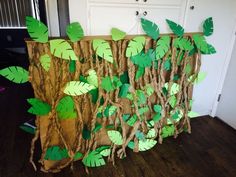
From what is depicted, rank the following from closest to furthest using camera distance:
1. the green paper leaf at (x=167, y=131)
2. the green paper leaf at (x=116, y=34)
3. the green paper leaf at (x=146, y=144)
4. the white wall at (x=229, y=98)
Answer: the green paper leaf at (x=116, y=34), the green paper leaf at (x=146, y=144), the green paper leaf at (x=167, y=131), the white wall at (x=229, y=98)

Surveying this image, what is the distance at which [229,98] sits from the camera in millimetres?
2223

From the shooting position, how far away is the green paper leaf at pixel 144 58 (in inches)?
60.8

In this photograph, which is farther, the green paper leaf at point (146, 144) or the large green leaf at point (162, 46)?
the green paper leaf at point (146, 144)

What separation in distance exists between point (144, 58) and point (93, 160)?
0.95 meters

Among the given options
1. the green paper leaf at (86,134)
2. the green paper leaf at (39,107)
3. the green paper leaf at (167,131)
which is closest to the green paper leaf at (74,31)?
the green paper leaf at (39,107)

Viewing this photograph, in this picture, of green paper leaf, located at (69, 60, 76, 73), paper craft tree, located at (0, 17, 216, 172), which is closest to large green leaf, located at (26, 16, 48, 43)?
paper craft tree, located at (0, 17, 216, 172)

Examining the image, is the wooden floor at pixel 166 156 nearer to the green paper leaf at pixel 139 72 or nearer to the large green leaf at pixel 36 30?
the green paper leaf at pixel 139 72

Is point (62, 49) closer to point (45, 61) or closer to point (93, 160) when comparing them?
point (45, 61)

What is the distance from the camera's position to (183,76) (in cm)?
184

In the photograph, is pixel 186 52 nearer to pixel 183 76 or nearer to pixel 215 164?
pixel 183 76

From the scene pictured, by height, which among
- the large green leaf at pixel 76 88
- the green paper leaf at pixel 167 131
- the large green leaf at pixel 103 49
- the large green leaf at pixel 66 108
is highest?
the large green leaf at pixel 103 49

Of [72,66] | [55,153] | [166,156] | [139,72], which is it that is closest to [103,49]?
[72,66]

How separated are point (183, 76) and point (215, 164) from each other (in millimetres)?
838

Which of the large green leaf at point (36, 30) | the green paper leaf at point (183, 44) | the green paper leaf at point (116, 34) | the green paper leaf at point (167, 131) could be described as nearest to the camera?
the large green leaf at point (36, 30)
